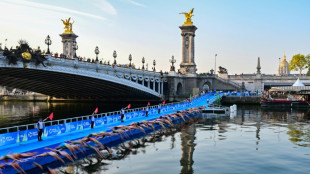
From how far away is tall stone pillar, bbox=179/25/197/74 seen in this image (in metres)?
96.8

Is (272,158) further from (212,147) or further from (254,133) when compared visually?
(254,133)

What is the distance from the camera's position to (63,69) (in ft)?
161

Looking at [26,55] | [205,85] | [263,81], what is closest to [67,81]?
[26,55]

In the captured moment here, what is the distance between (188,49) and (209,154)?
74.8m

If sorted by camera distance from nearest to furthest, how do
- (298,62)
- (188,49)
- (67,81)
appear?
1. (67,81)
2. (188,49)
3. (298,62)

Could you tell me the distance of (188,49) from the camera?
97.7 m

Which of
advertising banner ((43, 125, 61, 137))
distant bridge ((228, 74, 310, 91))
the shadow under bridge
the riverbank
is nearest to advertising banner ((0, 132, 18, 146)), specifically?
advertising banner ((43, 125, 61, 137))

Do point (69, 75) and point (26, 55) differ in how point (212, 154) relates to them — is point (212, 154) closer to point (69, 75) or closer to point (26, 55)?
point (26, 55)

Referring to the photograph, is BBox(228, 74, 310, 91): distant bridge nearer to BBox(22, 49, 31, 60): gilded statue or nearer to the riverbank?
the riverbank

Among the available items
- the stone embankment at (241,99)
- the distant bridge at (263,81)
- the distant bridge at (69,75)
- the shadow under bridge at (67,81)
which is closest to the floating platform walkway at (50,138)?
the distant bridge at (69,75)

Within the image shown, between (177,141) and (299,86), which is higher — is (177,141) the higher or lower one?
the lower one

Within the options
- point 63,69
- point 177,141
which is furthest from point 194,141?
point 63,69

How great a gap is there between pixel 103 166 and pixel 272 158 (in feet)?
40.2

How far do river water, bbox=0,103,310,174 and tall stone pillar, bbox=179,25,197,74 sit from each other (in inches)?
2436
